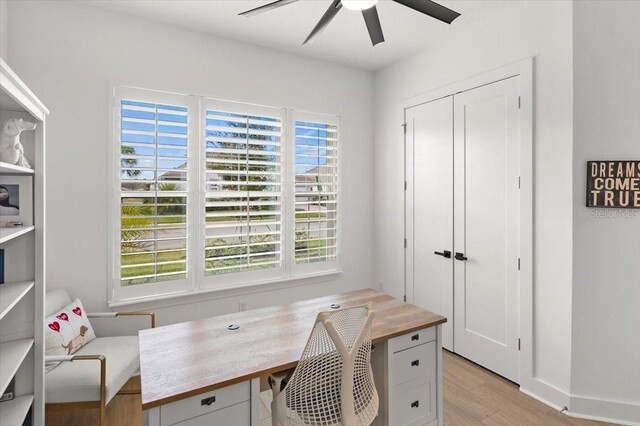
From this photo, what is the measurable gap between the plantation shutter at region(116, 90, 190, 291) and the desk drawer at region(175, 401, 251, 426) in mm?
1781

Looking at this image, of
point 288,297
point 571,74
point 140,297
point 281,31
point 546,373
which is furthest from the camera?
point 288,297

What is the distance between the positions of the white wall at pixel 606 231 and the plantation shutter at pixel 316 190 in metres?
2.23

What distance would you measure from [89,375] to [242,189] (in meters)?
1.85

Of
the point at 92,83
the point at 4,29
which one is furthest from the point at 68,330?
the point at 4,29

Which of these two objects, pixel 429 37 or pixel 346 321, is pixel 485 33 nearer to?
pixel 429 37

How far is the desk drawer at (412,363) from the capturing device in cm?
190

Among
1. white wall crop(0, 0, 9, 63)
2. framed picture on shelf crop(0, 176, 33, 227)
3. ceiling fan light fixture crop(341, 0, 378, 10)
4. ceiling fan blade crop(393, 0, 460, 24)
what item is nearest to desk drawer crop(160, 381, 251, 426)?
framed picture on shelf crop(0, 176, 33, 227)

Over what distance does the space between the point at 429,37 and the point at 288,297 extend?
2.96 m

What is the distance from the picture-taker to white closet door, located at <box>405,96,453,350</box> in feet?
10.6

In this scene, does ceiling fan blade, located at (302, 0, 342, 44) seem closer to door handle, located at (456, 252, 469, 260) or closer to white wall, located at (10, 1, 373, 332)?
white wall, located at (10, 1, 373, 332)

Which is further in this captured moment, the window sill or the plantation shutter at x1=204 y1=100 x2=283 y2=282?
the plantation shutter at x1=204 y1=100 x2=283 y2=282

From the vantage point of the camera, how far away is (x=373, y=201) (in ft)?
13.6

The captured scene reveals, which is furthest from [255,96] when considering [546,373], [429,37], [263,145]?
[546,373]

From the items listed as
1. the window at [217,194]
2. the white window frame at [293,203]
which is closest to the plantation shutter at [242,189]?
the window at [217,194]
